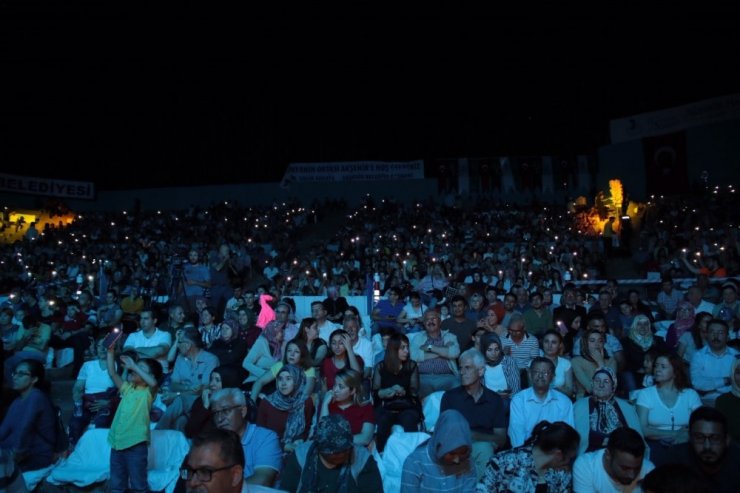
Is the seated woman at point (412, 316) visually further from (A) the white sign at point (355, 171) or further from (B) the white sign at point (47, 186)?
(B) the white sign at point (47, 186)

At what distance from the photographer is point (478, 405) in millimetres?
4918

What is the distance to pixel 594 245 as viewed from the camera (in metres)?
17.0

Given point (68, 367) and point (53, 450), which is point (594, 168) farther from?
point (53, 450)

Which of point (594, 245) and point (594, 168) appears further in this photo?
point (594, 168)

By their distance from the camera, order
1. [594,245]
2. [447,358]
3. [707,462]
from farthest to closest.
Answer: [594,245] → [447,358] → [707,462]

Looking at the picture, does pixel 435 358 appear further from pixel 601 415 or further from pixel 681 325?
pixel 681 325

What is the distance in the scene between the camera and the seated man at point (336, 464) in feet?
11.5

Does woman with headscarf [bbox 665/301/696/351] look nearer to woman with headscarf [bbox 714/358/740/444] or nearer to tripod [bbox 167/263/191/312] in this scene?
woman with headscarf [bbox 714/358/740/444]

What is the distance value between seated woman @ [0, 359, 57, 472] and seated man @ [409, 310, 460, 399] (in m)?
3.43

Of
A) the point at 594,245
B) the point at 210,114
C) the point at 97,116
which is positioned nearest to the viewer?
the point at 594,245

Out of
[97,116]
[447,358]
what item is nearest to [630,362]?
[447,358]

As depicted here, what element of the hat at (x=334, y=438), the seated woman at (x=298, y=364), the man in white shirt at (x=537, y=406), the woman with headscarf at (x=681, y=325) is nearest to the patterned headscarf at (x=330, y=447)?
the hat at (x=334, y=438)

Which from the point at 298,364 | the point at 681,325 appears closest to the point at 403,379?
the point at 298,364

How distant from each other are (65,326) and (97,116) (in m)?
20.6
